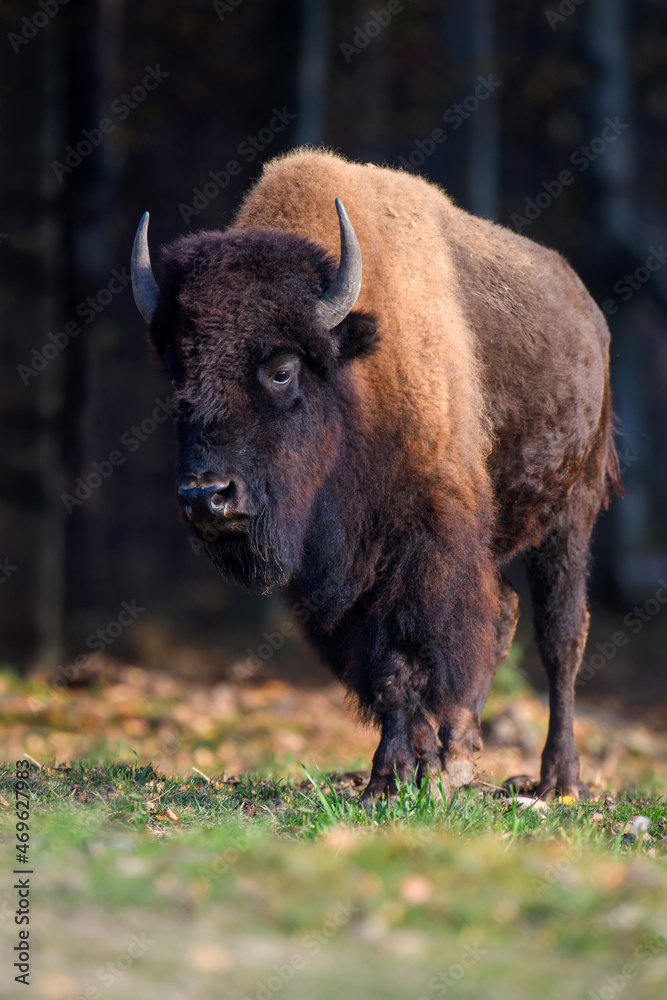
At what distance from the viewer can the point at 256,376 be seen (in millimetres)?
4922

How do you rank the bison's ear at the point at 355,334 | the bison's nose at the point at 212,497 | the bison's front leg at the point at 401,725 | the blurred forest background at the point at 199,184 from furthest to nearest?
the blurred forest background at the point at 199,184, the bison's ear at the point at 355,334, the bison's front leg at the point at 401,725, the bison's nose at the point at 212,497

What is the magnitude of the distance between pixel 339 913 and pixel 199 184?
1392 centimetres

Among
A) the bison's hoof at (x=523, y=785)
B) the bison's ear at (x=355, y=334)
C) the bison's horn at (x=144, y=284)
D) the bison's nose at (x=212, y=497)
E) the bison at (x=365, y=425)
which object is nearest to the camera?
the bison's nose at (x=212, y=497)

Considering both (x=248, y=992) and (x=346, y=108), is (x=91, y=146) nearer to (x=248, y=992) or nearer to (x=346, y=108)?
(x=346, y=108)

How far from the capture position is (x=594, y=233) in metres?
13.5

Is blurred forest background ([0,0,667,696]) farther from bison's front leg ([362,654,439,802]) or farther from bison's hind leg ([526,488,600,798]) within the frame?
bison's front leg ([362,654,439,802])

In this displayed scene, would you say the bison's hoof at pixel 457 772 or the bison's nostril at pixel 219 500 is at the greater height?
the bison's nostril at pixel 219 500

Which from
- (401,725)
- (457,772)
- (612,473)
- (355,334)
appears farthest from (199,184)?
(401,725)

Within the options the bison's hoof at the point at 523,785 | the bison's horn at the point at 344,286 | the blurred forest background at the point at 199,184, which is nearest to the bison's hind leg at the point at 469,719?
the bison's hoof at the point at 523,785

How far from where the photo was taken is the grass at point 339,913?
106 inches

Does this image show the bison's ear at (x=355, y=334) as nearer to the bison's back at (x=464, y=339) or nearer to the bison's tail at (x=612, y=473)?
the bison's back at (x=464, y=339)

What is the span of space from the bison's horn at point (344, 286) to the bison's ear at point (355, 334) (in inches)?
3.3

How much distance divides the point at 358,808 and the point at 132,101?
1084 centimetres

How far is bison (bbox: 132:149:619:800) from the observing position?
490cm
